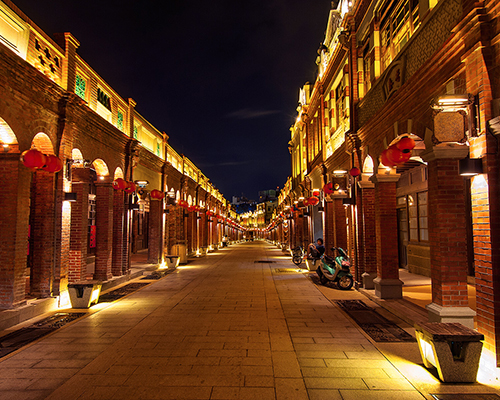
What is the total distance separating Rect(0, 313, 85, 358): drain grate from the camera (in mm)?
5496

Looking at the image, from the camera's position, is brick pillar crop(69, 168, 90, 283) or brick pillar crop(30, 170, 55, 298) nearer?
brick pillar crop(30, 170, 55, 298)

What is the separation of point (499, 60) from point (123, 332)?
24.1ft

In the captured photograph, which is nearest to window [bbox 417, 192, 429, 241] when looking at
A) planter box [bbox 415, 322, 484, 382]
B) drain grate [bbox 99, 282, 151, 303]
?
planter box [bbox 415, 322, 484, 382]

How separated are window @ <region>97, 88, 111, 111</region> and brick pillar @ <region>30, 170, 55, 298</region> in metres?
3.91

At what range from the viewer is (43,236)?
26.6ft

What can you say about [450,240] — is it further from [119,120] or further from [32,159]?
[119,120]

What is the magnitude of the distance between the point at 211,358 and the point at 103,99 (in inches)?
385

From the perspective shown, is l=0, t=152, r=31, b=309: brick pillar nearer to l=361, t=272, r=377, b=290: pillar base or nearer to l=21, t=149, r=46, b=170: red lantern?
l=21, t=149, r=46, b=170: red lantern

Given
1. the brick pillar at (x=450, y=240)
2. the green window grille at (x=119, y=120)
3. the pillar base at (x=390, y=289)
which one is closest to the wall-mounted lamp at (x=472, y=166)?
the brick pillar at (x=450, y=240)

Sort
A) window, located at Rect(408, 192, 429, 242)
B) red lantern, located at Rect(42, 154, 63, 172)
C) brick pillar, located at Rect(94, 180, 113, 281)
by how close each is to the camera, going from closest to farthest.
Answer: red lantern, located at Rect(42, 154, 63, 172) < brick pillar, located at Rect(94, 180, 113, 281) < window, located at Rect(408, 192, 429, 242)

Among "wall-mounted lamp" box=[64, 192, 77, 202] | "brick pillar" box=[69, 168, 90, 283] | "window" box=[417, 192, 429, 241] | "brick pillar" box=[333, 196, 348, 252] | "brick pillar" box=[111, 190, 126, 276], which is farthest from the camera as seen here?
"brick pillar" box=[333, 196, 348, 252]

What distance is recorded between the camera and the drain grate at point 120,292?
30.4 ft

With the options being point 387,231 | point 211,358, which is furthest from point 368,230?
point 211,358

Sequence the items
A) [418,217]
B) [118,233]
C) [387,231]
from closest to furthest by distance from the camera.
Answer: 1. [387,231]
2. [118,233]
3. [418,217]
